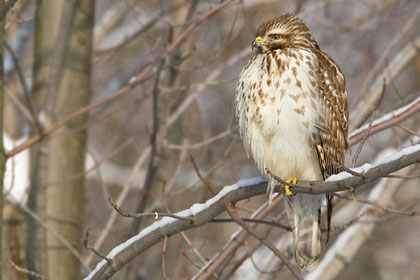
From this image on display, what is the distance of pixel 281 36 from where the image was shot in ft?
15.8

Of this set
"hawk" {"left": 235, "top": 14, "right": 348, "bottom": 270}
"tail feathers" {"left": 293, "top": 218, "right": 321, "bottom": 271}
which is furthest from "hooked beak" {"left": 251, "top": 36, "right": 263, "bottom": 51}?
"tail feathers" {"left": 293, "top": 218, "right": 321, "bottom": 271}

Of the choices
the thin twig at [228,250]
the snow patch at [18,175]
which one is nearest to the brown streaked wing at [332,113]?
the thin twig at [228,250]

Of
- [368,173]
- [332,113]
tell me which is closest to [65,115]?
[332,113]

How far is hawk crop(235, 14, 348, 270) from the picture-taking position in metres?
4.50

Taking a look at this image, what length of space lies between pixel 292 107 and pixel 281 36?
589mm

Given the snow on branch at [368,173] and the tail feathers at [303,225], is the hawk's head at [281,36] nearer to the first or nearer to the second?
the tail feathers at [303,225]

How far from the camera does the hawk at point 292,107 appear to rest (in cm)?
450

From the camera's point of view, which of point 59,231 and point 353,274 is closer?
point 59,231

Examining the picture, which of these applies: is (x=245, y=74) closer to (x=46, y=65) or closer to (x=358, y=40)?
(x=46, y=65)

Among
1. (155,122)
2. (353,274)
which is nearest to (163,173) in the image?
(155,122)

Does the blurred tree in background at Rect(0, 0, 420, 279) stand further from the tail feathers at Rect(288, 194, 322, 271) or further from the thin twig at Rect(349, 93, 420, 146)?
the tail feathers at Rect(288, 194, 322, 271)

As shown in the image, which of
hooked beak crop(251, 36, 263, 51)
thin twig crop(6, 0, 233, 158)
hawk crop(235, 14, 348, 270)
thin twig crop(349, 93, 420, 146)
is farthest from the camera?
thin twig crop(6, 0, 233, 158)

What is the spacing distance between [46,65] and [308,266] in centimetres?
281

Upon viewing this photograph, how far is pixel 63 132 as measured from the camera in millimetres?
5996
